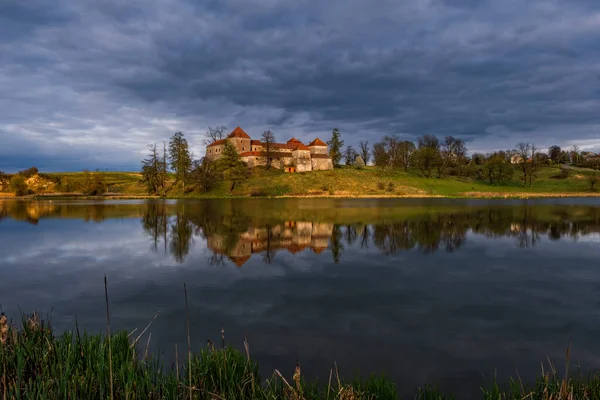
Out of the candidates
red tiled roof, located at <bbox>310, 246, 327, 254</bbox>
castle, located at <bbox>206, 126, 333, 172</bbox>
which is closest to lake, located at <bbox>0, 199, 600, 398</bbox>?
red tiled roof, located at <bbox>310, 246, 327, 254</bbox>

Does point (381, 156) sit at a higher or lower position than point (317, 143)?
lower

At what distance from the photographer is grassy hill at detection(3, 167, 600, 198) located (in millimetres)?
89975

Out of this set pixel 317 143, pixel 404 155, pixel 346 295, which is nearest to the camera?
pixel 346 295

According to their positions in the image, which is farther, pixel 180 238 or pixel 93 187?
pixel 93 187

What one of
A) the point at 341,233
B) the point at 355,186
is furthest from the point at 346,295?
the point at 355,186

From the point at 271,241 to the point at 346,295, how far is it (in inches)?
517

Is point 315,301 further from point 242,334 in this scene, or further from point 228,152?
point 228,152

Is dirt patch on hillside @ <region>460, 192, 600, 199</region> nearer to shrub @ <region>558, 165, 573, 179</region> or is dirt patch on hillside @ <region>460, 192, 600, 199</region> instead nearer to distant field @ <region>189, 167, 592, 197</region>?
distant field @ <region>189, 167, 592, 197</region>

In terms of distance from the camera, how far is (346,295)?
13867 mm

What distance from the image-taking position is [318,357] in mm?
8773

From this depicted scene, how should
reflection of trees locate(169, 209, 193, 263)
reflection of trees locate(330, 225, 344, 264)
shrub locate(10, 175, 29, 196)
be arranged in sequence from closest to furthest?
reflection of trees locate(330, 225, 344, 264) → reflection of trees locate(169, 209, 193, 263) → shrub locate(10, 175, 29, 196)

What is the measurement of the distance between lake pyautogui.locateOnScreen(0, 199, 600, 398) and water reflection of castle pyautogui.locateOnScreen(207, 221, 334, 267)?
16 centimetres

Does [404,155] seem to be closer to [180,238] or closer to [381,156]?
[381,156]

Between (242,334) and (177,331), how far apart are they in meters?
1.84
